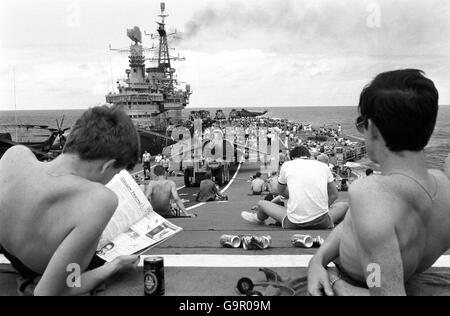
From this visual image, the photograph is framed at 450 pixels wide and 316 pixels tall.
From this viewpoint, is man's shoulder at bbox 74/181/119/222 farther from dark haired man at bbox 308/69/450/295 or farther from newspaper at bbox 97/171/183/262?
dark haired man at bbox 308/69/450/295

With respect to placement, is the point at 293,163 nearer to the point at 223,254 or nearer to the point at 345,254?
the point at 223,254

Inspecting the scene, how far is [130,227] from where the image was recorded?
145 inches

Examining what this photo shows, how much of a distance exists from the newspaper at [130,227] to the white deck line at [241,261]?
0.19m

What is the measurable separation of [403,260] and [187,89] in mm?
77718

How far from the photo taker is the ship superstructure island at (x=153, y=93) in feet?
184

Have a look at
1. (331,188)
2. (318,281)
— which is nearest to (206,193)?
(331,188)

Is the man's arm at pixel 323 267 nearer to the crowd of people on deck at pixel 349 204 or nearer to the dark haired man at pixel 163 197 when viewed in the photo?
the crowd of people on deck at pixel 349 204

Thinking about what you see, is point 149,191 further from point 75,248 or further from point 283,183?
point 75,248

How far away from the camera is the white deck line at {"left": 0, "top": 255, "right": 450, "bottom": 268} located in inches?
136

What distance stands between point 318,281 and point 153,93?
2408 inches

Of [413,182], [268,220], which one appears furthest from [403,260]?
[268,220]

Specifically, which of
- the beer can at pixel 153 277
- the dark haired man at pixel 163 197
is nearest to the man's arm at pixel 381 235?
the beer can at pixel 153 277

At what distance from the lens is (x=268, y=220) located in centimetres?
662
